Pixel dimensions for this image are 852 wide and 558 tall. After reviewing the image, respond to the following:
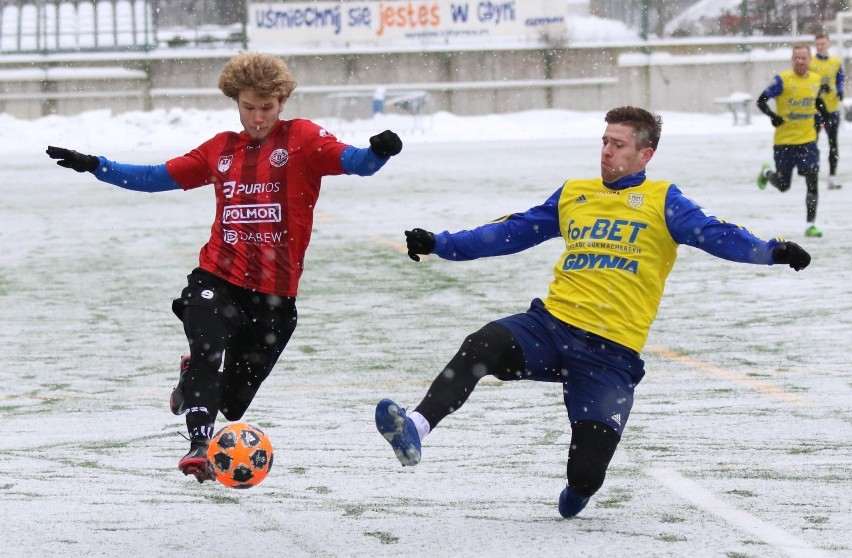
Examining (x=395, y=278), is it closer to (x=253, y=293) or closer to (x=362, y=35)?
(x=253, y=293)

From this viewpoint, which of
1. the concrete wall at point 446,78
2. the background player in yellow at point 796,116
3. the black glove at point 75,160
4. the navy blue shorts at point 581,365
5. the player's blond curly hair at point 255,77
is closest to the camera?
the navy blue shorts at point 581,365

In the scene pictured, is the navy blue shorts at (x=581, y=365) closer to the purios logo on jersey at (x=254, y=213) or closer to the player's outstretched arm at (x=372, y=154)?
the player's outstretched arm at (x=372, y=154)

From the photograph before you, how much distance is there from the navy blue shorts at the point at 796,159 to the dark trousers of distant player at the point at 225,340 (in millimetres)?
10197

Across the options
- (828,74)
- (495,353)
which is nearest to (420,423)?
(495,353)

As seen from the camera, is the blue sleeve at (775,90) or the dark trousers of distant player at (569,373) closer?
the dark trousers of distant player at (569,373)

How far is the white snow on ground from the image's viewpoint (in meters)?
5.09

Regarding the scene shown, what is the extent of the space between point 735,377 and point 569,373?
2996 millimetres

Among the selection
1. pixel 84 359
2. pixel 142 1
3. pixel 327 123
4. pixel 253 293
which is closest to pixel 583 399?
pixel 253 293

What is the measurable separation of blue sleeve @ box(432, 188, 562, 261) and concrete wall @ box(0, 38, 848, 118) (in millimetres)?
27795

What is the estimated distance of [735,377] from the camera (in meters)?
8.12

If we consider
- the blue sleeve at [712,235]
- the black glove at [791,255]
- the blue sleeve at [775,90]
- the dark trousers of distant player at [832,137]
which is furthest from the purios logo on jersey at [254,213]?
the dark trousers of distant player at [832,137]

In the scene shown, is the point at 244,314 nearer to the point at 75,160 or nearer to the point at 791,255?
the point at 75,160

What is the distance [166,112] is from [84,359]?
2485 cm

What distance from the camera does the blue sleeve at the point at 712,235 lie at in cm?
516
